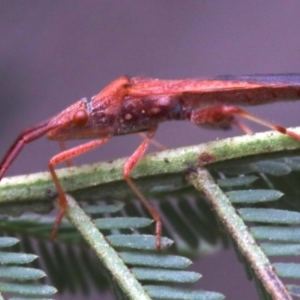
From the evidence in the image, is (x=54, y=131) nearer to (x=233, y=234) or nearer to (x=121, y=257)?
(x=121, y=257)

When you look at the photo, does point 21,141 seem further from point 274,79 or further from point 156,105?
point 274,79

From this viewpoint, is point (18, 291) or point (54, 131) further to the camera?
point (54, 131)

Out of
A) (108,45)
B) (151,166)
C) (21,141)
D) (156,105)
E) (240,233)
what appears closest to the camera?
(240,233)

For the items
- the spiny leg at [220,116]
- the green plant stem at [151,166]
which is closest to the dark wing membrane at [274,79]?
the spiny leg at [220,116]

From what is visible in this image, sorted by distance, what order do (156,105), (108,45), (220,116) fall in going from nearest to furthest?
(220,116), (156,105), (108,45)

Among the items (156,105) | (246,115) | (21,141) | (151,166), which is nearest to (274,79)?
(246,115)

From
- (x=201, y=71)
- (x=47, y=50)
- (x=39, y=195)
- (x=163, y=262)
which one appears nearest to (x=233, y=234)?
(x=163, y=262)

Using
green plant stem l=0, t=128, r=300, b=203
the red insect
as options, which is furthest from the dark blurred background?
green plant stem l=0, t=128, r=300, b=203

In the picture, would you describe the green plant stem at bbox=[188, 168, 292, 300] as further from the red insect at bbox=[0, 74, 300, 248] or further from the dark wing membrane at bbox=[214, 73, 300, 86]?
the dark wing membrane at bbox=[214, 73, 300, 86]
